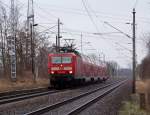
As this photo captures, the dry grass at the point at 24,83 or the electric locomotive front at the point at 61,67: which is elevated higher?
the electric locomotive front at the point at 61,67

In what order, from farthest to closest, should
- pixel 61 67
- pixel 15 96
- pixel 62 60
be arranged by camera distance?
pixel 62 60, pixel 61 67, pixel 15 96

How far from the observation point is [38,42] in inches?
2574

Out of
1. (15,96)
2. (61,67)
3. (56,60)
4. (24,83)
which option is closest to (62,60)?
(56,60)

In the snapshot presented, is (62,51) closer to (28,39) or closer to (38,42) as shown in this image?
(28,39)

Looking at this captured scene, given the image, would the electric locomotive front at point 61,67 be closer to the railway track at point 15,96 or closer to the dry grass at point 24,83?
the dry grass at point 24,83

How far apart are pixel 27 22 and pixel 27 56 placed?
4786 mm

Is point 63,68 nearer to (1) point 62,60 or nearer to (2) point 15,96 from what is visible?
(1) point 62,60

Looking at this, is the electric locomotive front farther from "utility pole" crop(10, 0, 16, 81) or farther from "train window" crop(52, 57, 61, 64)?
"utility pole" crop(10, 0, 16, 81)

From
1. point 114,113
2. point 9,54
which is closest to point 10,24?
point 9,54

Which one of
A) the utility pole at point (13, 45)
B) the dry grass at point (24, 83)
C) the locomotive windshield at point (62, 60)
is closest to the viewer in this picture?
the locomotive windshield at point (62, 60)

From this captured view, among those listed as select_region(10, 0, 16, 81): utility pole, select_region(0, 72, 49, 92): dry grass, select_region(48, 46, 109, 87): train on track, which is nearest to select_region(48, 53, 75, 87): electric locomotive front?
select_region(48, 46, 109, 87): train on track

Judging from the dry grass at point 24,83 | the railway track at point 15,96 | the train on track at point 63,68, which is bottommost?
the railway track at point 15,96

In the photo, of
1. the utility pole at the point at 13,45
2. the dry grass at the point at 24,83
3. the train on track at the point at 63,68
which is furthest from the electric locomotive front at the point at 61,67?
the utility pole at the point at 13,45

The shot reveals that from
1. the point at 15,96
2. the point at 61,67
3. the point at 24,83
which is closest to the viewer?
the point at 15,96
